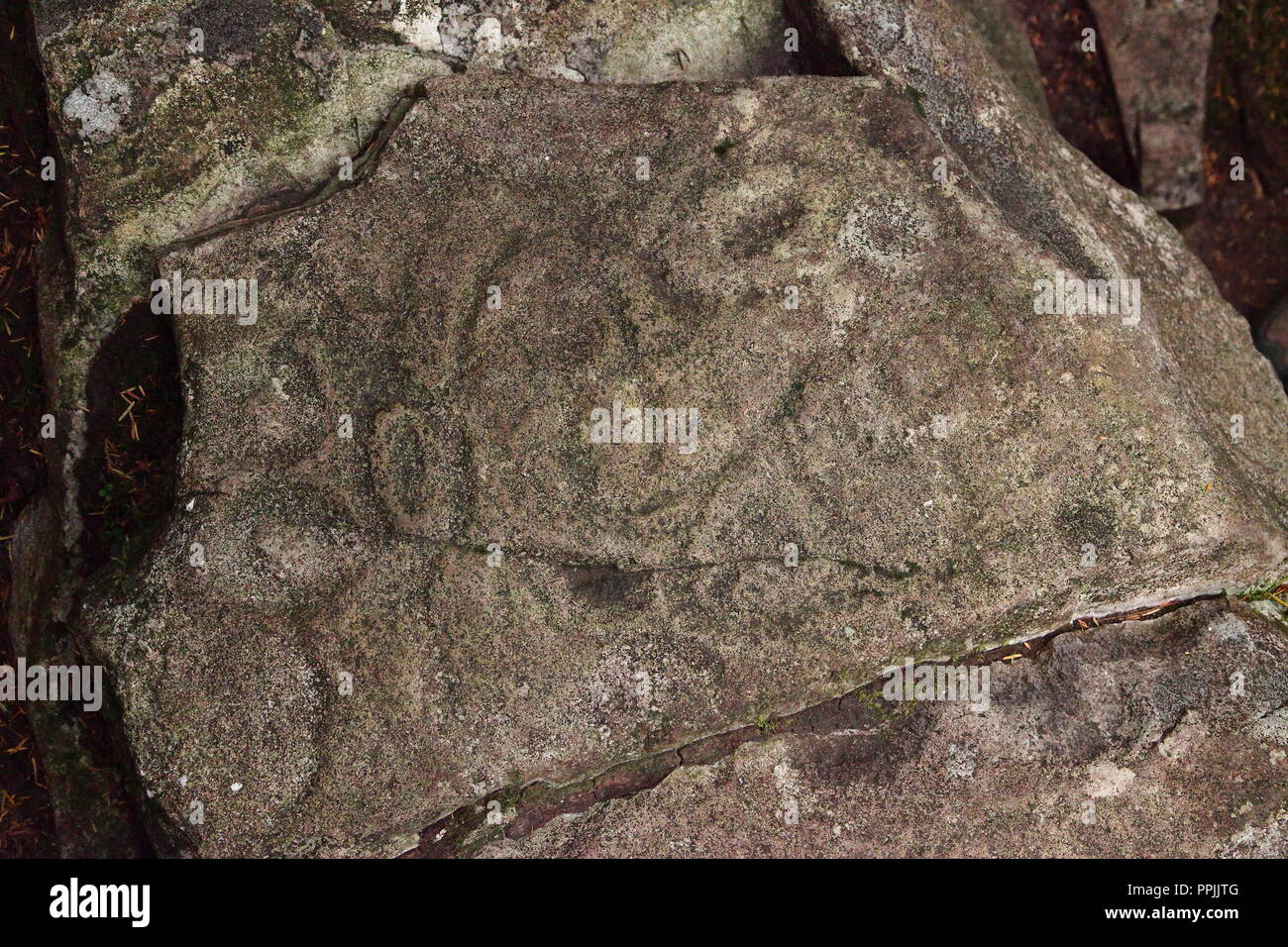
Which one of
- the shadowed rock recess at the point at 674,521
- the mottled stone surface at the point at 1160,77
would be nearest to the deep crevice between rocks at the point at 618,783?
the shadowed rock recess at the point at 674,521

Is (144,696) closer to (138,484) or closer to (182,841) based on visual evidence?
(182,841)

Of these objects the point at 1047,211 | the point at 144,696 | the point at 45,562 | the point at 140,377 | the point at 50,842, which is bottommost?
the point at 50,842

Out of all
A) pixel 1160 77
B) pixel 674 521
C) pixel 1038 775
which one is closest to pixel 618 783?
pixel 674 521

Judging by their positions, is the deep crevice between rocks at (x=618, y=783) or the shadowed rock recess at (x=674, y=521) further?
the deep crevice between rocks at (x=618, y=783)

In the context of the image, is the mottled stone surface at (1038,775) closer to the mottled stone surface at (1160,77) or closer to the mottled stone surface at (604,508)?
the mottled stone surface at (604,508)

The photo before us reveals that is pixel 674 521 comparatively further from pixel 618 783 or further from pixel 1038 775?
pixel 1038 775

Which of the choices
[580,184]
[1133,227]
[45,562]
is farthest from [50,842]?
[1133,227]

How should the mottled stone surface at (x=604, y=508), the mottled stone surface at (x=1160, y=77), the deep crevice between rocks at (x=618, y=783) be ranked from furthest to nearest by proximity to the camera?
the mottled stone surface at (x=1160, y=77)
the deep crevice between rocks at (x=618, y=783)
the mottled stone surface at (x=604, y=508)
